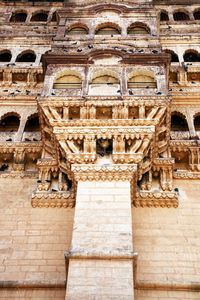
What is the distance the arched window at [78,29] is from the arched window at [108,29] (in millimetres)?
461

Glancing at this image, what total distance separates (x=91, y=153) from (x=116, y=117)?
1.35m

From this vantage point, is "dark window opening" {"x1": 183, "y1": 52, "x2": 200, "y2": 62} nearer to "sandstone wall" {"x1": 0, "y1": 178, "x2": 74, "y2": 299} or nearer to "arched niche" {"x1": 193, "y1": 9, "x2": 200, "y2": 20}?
"arched niche" {"x1": 193, "y1": 9, "x2": 200, "y2": 20}

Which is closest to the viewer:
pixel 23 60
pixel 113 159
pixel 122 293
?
pixel 122 293

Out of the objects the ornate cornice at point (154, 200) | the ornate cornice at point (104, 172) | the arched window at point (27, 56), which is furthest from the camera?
the arched window at point (27, 56)

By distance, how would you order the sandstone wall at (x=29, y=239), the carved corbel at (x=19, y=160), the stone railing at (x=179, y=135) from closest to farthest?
the sandstone wall at (x=29, y=239) → the carved corbel at (x=19, y=160) → the stone railing at (x=179, y=135)

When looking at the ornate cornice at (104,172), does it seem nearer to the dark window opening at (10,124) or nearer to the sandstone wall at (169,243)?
the sandstone wall at (169,243)

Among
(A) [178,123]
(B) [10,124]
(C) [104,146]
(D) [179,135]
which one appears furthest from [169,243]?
(B) [10,124]

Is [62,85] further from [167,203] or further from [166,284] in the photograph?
[166,284]

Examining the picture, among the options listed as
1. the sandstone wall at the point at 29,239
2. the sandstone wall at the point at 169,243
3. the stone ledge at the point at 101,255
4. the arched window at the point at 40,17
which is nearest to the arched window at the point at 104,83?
the sandstone wall at the point at 29,239

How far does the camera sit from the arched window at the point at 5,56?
1730 centimetres

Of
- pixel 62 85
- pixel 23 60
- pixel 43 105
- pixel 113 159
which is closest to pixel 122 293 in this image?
pixel 113 159

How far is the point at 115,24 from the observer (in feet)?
51.8

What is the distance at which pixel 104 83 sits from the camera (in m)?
12.7

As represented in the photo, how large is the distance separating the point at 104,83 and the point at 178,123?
3.22m
